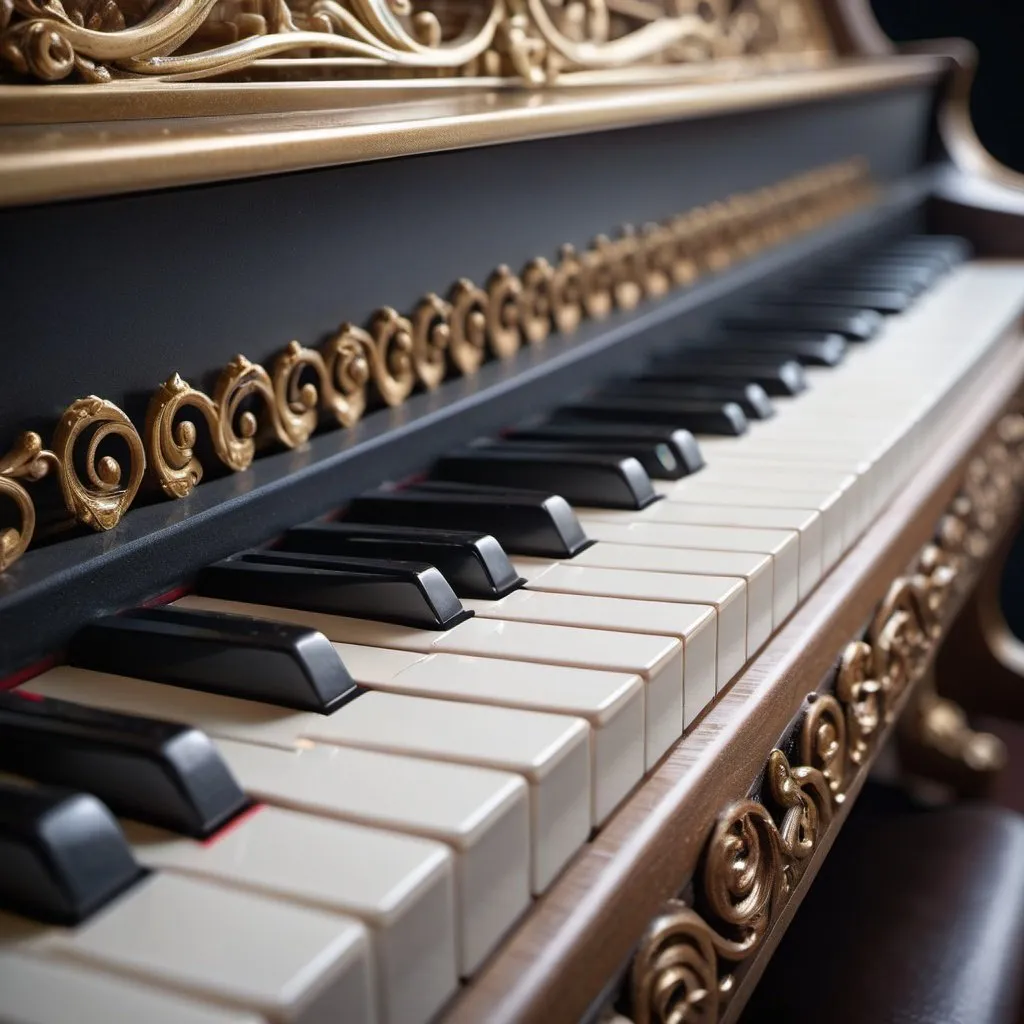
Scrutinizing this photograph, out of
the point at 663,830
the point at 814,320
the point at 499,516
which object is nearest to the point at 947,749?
the point at 814,320

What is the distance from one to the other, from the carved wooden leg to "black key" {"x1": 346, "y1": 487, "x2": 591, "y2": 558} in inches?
61.8

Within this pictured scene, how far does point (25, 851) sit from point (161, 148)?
0.38m

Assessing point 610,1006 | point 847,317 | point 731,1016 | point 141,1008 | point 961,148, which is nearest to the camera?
point 141,1008

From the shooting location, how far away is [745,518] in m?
0.99

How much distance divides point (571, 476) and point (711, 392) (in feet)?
1.17

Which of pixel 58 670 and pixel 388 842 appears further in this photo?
pixel 58 670

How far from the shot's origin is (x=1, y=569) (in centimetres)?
69

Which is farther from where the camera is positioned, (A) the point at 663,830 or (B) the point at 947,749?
(B) the point at 947,749

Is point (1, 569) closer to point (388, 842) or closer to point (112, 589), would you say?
point (112, 589)

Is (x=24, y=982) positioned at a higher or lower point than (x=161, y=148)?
lower

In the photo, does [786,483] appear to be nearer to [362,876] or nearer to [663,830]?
[663,830]

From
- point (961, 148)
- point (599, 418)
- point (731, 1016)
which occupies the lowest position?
point (731, 1016)

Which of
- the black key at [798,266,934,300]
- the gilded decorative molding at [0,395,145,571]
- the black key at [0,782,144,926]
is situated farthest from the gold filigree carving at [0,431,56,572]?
the black key at [798,266,934,300]

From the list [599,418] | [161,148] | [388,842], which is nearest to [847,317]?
[599,418]
